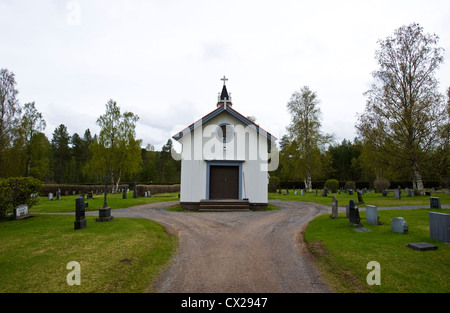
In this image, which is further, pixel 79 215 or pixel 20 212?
pixel 20 212

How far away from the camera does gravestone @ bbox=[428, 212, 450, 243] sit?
7051 mm

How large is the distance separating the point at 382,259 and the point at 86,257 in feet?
25.3

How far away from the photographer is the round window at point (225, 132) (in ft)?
57.4

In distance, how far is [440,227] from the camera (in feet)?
23.8

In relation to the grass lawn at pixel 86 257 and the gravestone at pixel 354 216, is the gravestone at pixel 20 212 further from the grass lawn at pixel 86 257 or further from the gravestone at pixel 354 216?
the gravestone at pixel 354 216

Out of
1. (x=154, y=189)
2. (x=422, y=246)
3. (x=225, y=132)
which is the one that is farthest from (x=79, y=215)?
(x=154, y=189)

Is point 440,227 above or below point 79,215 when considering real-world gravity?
above

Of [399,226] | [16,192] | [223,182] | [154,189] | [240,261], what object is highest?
[223,182]

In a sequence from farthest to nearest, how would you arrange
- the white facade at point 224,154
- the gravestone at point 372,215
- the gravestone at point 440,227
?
1. the white facade at point 224,154
2. the gravestone at point 372,215
3. the gravestone at point 440,227

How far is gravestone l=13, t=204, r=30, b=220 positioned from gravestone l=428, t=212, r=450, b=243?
18523 millimetres

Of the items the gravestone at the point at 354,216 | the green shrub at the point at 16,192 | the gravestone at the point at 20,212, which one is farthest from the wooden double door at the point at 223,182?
the gravestone at the point at 20,212

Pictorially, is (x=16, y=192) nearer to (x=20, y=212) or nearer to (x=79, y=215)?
(x=20, y=212)

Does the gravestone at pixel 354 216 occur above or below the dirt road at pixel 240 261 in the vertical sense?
above

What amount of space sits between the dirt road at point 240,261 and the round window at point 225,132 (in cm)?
805
